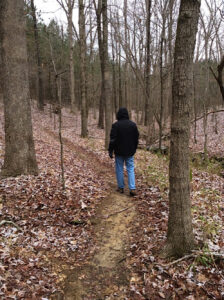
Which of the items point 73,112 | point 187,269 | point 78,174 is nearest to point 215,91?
point 73,112

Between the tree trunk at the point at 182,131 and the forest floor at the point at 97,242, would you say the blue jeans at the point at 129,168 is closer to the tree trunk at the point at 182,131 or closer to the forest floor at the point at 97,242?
the forest floor at the point at 97,242

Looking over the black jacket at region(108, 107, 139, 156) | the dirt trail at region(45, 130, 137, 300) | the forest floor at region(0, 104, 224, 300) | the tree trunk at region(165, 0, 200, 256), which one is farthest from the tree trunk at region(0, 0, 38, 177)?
the tree trunk at region(165, 0, 200, 256)

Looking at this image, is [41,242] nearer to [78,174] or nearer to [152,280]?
[152,280]

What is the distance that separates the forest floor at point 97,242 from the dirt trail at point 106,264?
0.01m

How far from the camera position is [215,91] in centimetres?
3044

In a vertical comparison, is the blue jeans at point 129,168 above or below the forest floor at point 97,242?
above

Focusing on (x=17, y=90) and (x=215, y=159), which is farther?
(x=215, y=159)

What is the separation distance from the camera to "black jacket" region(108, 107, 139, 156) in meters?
6.39

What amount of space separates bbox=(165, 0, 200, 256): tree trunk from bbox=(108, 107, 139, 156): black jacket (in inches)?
116

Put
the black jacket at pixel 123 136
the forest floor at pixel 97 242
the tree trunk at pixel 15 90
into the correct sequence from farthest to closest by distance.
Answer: the black jacket at pixel 123 136, the tree trunk at pixel 15 90, the forest floor at pixel 97 242

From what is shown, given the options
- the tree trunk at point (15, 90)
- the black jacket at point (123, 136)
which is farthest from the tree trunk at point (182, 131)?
the tree trunk at point (15, 90)

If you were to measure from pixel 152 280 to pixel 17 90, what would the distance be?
551 centimetres

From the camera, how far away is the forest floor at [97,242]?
3309 millimetres

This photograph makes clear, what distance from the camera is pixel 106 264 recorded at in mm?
3910
